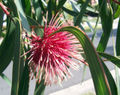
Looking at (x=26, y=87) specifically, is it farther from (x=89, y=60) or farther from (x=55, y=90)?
(x=55, y=90)

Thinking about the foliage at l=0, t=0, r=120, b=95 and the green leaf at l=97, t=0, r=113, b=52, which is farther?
the green leaf at l=97, t=0, r=113, b=52

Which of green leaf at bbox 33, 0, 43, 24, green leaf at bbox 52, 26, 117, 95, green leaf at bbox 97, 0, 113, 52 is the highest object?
green leaf at bbox 33, 0, 43, 24

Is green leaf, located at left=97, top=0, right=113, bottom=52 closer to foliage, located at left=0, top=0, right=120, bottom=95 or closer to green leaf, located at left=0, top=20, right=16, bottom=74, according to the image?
foliage, located at left=0, top=0, right=120, bottom=95

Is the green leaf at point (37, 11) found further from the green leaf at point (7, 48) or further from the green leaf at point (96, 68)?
the green leaf at point (96, 68)

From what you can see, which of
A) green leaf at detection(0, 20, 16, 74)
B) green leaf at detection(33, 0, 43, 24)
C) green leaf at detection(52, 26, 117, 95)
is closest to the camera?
green leaf at detection(52, 26, 117, 95)

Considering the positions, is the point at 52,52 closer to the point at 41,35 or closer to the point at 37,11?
the point at 41,35

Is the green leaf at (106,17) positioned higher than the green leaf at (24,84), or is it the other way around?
the green leaf at (106,17)

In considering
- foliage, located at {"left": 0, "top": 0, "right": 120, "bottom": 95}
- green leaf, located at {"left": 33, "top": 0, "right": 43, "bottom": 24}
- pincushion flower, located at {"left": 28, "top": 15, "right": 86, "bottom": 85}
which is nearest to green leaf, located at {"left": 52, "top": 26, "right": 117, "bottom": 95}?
foliage, located at {"left": 0, "top": 0, "right": 120, "bottom": 95}

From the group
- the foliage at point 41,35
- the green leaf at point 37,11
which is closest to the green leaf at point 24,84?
the foliage at point 41,35

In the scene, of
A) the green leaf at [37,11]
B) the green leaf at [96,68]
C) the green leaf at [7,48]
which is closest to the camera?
the green leaf at [96,68]

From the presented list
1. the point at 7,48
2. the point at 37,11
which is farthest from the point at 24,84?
the point at 37,11
